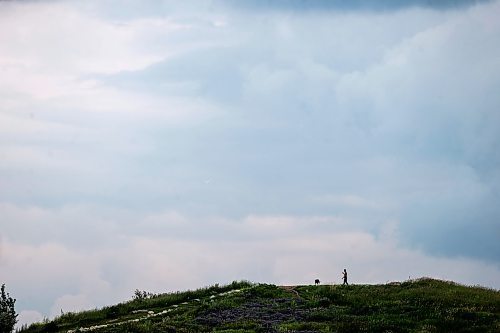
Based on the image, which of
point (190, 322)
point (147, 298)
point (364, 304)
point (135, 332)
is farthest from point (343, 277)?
point (135, 332)

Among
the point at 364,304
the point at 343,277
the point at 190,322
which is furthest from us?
the point at 343,277

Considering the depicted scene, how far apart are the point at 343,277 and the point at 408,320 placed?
16.7 m

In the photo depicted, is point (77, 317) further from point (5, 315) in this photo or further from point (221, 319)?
point (221, 319)

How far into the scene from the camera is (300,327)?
118ft

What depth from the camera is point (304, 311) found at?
40906 millimetres

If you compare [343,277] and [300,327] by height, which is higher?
[343,277]

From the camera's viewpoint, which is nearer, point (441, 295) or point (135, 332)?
point (135, 332)

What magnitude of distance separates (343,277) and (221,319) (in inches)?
675

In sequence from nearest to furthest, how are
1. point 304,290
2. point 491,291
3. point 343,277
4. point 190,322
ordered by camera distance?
point 190,322
point 491,291
point 304,290
point 343,277

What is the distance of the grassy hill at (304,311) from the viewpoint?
36.5 meters

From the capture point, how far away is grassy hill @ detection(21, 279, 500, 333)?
3653cm

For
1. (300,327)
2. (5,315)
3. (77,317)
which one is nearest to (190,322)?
(300,327)

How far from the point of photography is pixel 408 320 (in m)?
37.3

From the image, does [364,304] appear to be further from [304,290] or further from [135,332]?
[135,332]
